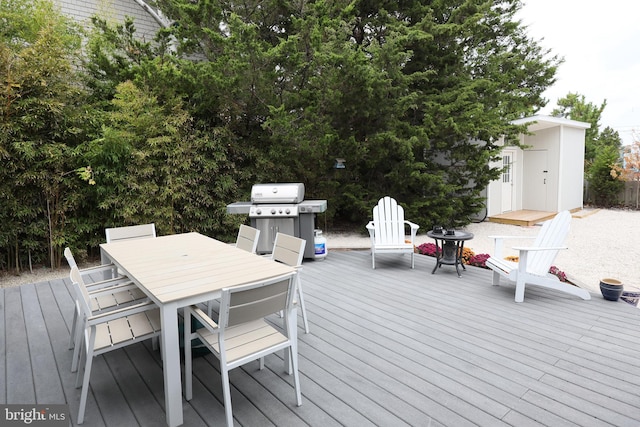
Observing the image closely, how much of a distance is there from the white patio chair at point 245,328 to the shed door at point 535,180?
10490 millimetres

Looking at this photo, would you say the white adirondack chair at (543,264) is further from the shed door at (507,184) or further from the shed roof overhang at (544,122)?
the shed door at (507,184)

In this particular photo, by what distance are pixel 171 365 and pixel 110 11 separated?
7.78 meters

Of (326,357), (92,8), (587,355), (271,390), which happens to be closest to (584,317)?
(587,355)

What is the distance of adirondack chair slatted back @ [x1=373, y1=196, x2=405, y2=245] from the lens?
490cm

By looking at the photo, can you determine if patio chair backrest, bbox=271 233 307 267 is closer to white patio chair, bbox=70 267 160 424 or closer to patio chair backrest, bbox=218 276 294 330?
patio chair backrest, bbox=218 276 294 330

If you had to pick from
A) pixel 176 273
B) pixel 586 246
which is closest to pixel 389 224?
pixel 176 273

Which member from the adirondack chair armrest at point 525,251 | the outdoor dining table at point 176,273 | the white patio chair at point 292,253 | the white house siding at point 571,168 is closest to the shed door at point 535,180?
the white house siding at point 571,168

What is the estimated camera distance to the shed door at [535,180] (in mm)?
10227

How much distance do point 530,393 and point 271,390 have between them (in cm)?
146

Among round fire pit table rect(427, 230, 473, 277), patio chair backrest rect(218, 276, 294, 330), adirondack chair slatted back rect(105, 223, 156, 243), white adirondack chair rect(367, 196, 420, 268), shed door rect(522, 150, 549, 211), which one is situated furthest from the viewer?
shed door rect(522, 150, 549, 211)

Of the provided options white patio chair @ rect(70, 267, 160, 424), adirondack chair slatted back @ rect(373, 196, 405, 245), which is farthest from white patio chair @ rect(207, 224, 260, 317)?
adirondack chair slatted back @ rect(373, 196, 405, 245)

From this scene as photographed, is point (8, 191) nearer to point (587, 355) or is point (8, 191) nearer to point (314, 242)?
point (314, 242)

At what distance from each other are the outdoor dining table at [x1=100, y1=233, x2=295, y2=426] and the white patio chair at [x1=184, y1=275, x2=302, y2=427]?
154 mm

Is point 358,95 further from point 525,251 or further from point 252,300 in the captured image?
point 252,300
